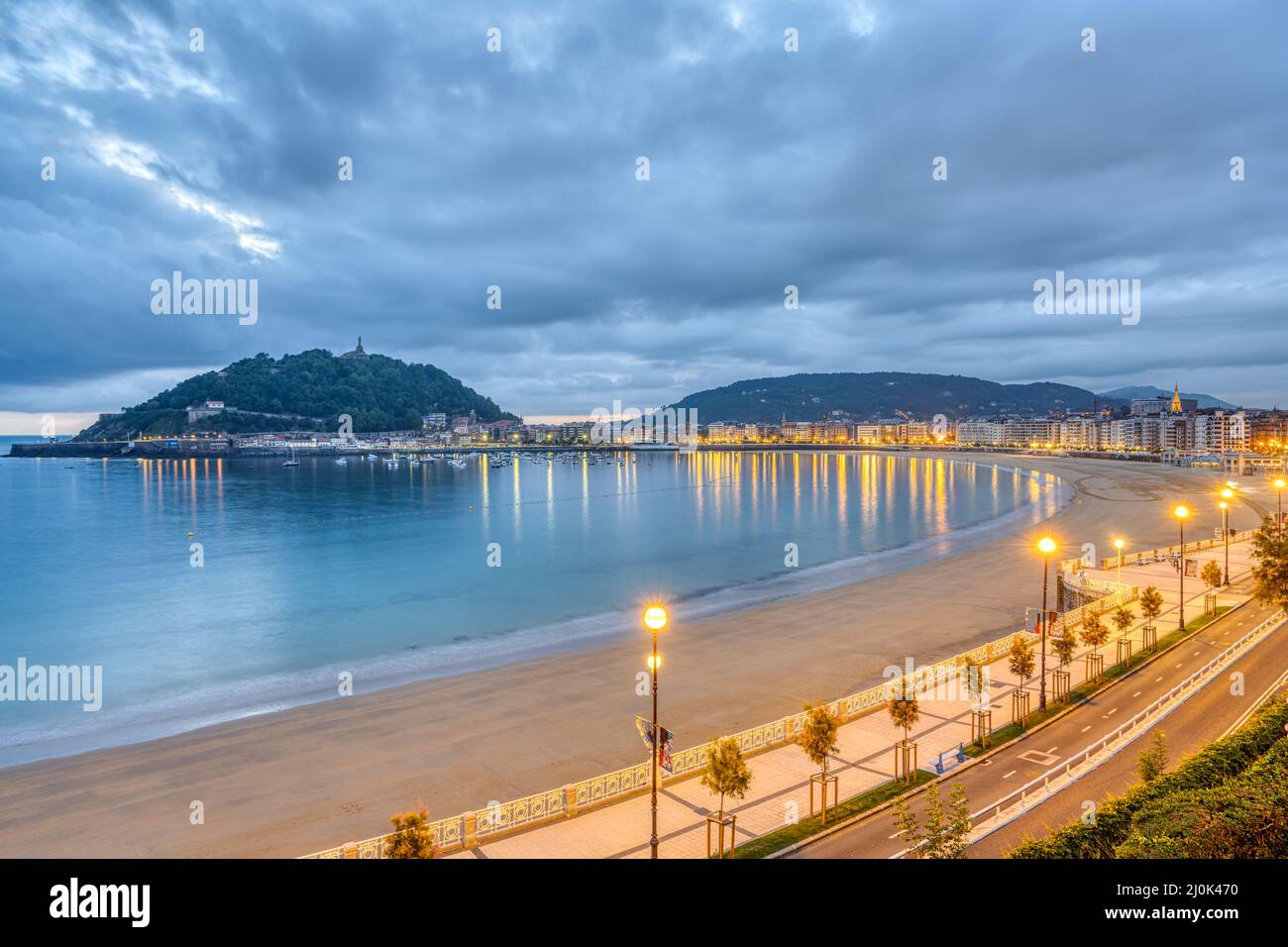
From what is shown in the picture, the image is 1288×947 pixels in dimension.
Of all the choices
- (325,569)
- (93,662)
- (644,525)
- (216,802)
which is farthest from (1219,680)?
(644,525)

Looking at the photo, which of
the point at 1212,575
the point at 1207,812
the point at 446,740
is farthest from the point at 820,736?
the point at 1212,575

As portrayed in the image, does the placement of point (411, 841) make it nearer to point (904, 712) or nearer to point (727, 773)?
point (727, 773)

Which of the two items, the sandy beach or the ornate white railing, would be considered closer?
the ornate white railing

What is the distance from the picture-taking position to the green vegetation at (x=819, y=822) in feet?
41.5

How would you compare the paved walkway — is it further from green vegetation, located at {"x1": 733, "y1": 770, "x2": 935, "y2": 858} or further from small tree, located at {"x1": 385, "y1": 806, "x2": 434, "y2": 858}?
small tree, located at {"x1": 385, "y1": 806, "x2": 434, "y2": 858}

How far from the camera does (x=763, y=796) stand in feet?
48.9

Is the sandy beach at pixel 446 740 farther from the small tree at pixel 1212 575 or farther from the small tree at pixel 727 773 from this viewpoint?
the small tree at pixel 1212 575

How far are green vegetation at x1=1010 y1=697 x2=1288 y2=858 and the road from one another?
246 cm

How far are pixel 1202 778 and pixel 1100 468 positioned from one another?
15726cm

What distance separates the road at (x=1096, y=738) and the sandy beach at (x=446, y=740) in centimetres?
678

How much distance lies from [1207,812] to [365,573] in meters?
51.5

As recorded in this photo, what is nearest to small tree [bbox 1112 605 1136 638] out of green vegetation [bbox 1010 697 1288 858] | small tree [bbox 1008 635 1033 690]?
small tree [bbox 1008 635 1033 690]

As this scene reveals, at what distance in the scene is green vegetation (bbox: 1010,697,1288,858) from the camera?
7191 mm
